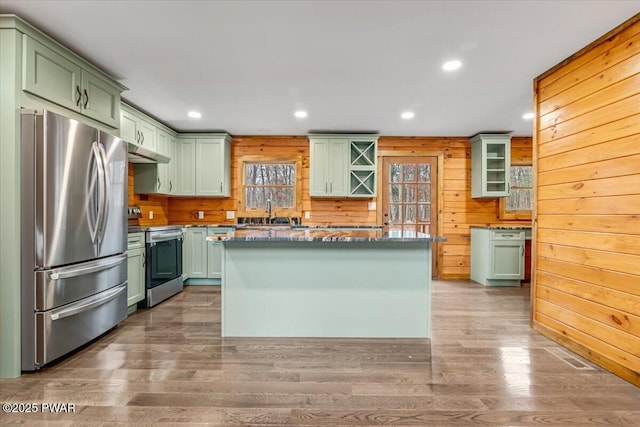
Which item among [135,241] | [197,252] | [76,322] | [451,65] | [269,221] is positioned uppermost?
[451,65]

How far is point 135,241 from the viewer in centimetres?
359

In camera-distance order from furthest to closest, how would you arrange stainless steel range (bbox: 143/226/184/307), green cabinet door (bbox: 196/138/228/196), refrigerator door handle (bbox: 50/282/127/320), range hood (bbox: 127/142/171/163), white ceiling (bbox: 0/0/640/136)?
1. green cabinet door (bbox: 196/138/228/196)
2. stainless steel range (bbox: 143/226/184/307)
3. range hood (bbox: 127/142/171/163)
4. refrigerator door handle (bbox: 50/282/127/320)
5. white ceiling (bbox: 0/0/640/136)

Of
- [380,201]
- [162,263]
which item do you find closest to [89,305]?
[162,263]

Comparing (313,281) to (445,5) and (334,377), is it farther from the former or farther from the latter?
(445,5)

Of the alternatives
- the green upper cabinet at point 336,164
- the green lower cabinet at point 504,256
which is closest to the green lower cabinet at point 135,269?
the green upper cabinet at point 336,164

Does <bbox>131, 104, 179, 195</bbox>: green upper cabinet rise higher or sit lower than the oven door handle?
higher

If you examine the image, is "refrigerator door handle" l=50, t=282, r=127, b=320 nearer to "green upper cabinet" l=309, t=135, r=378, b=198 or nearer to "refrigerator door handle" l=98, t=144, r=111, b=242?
"refrigerator door handle" l=98, t=144, r=111, b=242

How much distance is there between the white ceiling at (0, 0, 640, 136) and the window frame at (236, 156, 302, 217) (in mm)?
1373

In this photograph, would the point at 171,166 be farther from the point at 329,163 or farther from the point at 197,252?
the point at 329,163

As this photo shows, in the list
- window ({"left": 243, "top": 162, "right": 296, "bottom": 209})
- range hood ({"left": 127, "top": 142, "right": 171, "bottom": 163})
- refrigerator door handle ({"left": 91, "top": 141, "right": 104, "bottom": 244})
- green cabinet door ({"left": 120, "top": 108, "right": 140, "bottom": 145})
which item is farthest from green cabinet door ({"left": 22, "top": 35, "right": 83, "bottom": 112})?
window ({"left": 243, "top": 162, "right": 296, "bottom": 209})

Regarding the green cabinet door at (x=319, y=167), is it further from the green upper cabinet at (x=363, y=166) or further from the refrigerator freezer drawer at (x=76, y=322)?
the refrigerator freezer drawer at (x=76, y=322)

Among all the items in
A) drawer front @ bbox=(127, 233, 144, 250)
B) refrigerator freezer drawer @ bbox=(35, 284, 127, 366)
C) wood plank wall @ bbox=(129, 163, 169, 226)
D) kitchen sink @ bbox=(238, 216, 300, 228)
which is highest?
wood plank wall @ bbox=(129, 163, 169, 226)

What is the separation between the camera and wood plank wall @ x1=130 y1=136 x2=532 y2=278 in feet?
17.6

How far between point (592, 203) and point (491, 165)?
2995 mm
